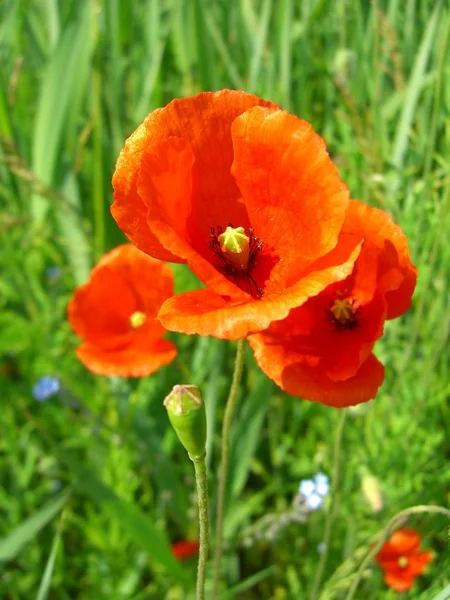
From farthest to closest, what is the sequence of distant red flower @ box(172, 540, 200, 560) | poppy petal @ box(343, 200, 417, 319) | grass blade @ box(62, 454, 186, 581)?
distant red flower @ box(172, 540, 200, 560)
grass blade @ box(62, 454, 186, 581)
poppy petal @ box(343, 200, 417, 319)

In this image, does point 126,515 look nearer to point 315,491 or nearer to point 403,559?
point 315,491

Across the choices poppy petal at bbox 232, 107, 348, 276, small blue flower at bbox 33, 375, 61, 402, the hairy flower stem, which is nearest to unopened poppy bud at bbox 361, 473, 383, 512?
the hairy flower stem

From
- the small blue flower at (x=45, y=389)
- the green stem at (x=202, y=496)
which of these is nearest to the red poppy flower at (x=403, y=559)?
the green stem at (x=202, y=496)

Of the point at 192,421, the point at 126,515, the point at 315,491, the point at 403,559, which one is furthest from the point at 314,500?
the point at 192,421

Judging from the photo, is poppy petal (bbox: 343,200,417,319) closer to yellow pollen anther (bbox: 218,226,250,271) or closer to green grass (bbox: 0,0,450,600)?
yellow pollen anther (bbox: 218,226,250,271)

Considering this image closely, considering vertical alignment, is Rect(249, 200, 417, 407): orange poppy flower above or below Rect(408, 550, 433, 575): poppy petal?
above

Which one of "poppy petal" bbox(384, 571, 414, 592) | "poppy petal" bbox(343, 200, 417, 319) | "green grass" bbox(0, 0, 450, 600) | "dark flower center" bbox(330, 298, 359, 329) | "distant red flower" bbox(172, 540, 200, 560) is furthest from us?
"distant red flower" bbox(172, 540, 200, 560)
